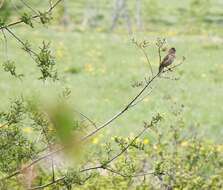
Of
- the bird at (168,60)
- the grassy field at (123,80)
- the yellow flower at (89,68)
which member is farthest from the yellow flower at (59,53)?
the bird at (168,60)

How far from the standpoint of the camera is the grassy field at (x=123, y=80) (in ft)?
39.1

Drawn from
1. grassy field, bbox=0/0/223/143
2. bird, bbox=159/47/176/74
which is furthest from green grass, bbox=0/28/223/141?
bird, bbox=159/47/176/74

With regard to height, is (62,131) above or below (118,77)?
above

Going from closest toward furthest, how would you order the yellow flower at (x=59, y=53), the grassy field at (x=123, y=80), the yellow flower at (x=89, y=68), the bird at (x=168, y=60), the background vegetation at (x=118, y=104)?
1. the bird at (x=168, y=60)
2. the background vegetation at (x=118, y=104)
3. the grassy field at (x=123, y=80)
4. the yellow flower at (x=89, y=68)
5. the yellow flower at (x=59, y=53)

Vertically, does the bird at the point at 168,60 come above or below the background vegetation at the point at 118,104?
above

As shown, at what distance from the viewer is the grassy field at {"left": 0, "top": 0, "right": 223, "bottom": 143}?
39.1 ft

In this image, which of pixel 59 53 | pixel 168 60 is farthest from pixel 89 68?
pixel 168 60

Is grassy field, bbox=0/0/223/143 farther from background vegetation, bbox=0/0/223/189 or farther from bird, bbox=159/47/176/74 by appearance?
bird, bbox=159/47/176/74

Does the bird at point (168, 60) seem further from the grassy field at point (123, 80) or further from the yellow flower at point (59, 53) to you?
the yellow flower at point (59, 53)

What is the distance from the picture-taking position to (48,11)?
2857 mm

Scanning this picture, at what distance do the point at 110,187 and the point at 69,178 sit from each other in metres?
1.96

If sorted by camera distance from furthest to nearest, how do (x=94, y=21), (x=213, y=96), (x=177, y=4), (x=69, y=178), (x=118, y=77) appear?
1. (x=177, y=4)
2. (x=94, y=21)
3. (x=118, y=77)
4. (x=213, y=96)
5. (x=69, y=178)

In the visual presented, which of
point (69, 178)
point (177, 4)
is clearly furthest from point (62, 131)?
point (177, 4)

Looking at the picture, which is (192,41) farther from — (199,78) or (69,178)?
(69,178)
